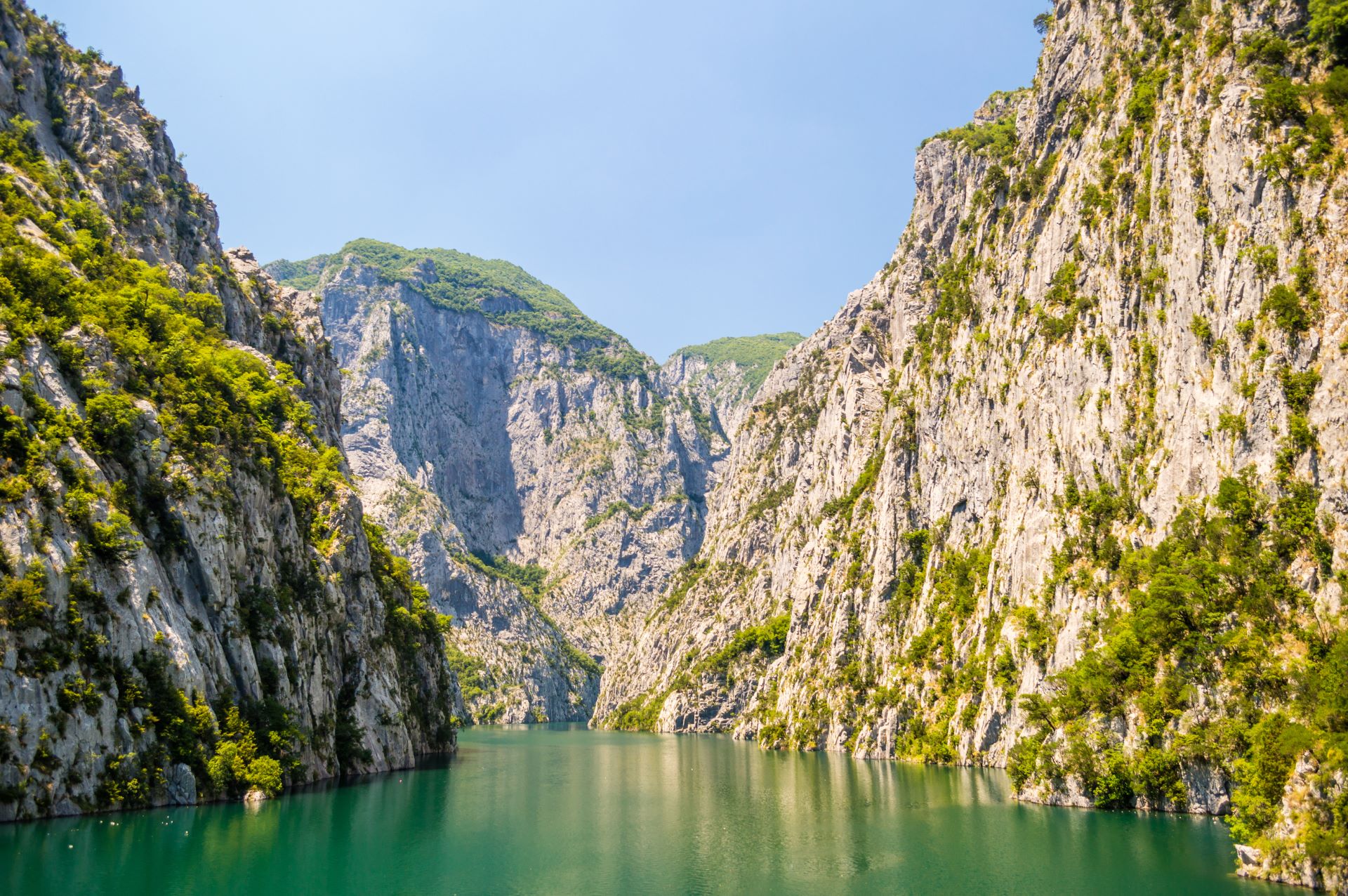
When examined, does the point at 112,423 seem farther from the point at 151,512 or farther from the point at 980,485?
the point at 980,485

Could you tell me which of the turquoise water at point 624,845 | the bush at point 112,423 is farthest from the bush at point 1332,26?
the bush at point 112,423

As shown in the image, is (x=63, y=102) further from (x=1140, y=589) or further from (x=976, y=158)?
(x=976, y=158)

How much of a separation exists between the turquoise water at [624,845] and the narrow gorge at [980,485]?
3366 mm

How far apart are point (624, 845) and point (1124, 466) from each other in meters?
46.2

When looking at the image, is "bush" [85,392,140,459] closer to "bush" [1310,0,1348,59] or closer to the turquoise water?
the turquoise water

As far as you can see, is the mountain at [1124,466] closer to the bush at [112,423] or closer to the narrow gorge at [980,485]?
the narrow gorge at [980,485]

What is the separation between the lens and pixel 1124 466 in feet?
216

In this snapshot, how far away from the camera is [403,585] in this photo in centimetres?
9450

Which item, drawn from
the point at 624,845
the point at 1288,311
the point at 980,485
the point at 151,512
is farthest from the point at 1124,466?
the point at 151,512

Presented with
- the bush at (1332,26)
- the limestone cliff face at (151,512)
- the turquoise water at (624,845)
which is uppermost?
the bush at (1332,26)

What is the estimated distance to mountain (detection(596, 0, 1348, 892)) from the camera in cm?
4222

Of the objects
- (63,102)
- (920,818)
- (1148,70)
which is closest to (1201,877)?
(920,818)

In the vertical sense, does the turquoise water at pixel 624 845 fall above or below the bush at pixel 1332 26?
below

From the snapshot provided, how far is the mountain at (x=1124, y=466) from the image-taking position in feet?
139
